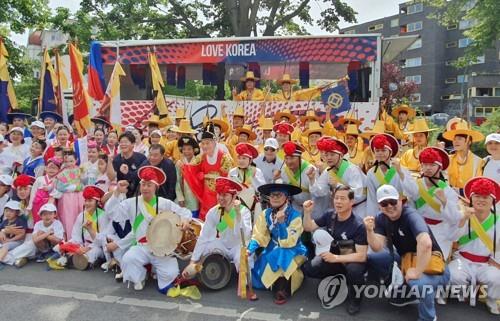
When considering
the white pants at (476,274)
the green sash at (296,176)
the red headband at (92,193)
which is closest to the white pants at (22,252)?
the red headband at (92,193)

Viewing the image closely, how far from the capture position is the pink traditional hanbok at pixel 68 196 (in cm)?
594

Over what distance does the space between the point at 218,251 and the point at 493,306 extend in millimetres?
2753

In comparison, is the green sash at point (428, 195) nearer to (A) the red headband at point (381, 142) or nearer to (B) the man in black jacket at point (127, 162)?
(A) the red headband at point (381, 142)

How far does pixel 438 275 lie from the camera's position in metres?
3.94

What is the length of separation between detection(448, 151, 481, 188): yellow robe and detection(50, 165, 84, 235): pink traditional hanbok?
16.3ft

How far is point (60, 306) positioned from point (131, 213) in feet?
4.04

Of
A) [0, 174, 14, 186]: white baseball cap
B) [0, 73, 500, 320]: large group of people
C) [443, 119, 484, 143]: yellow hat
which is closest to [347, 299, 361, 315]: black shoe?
[0, 73, 500, 320]: large group of people

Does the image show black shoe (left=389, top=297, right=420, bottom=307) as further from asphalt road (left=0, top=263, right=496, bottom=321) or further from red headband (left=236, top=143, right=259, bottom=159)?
red headband (left=236, top=143, right=259, bottom=159)

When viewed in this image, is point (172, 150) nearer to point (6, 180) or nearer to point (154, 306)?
point (6, 180)

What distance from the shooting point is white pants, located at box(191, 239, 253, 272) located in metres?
4.75

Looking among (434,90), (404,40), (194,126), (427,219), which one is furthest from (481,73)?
(427,219)

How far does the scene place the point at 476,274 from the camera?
13.9 feet

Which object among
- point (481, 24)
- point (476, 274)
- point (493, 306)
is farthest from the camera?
point (481, 24)

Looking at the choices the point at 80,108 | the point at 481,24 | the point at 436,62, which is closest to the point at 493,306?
the point at 80,108
